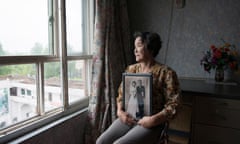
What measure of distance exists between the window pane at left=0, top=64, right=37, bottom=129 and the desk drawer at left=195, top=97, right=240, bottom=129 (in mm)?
1460

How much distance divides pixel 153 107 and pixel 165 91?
0.50 ft

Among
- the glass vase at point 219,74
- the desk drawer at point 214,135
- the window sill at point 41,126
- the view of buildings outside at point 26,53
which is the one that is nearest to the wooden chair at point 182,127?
the desk drawer at point 214,135

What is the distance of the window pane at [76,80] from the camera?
1923mm

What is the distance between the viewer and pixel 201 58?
2.29m

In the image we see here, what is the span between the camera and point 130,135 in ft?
4.21

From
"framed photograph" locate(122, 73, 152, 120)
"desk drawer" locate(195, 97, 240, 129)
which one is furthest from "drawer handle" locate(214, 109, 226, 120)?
"framed photograph" locate(122, 73, 152, 120)

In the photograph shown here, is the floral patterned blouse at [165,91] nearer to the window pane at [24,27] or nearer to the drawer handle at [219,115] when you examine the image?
the drawer handle at [219,115]

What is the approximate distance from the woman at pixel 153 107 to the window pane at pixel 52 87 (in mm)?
615

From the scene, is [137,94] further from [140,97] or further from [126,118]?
[126,118]

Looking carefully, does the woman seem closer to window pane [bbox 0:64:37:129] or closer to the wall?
window pane [bbox 0:64:37:129]

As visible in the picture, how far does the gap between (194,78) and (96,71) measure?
1251 mm

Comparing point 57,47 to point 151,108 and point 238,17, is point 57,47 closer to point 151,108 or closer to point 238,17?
point 151,108

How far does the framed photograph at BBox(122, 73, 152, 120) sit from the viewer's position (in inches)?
54.0

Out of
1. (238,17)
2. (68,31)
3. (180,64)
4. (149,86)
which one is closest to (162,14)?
(180,64)
